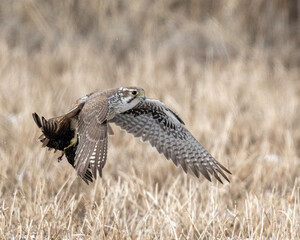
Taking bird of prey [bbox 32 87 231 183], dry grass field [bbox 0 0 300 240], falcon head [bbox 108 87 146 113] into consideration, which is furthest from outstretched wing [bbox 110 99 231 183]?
falcon head [bbox 108 87 146 113]

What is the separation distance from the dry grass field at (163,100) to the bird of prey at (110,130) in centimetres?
28

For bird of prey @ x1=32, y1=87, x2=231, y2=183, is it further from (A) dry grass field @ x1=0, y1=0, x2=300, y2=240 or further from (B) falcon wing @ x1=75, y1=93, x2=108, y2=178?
(A) dry grass field @ x1=0, y1=0, x2=300, y2=240

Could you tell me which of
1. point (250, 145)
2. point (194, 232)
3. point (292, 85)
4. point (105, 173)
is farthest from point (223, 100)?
point (194, 232)

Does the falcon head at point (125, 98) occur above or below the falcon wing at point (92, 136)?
above

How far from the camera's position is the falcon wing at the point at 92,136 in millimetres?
3598

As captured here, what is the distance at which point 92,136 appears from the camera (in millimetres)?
3705

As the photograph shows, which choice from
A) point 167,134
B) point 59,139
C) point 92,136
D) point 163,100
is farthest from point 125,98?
point 163,100

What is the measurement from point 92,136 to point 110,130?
0.63m

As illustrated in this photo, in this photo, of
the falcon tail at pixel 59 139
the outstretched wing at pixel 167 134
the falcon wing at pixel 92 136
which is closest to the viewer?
the falcon wing at pixel 92 136

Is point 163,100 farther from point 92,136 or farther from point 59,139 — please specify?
point 92,136

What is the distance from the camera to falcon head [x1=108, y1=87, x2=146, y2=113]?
3.96 m

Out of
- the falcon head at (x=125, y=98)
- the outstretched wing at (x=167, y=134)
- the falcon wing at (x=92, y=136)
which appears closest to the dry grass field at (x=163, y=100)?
the outstretched wing at (x=167, y=134)

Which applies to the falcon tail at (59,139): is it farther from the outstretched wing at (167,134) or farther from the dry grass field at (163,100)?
the outstretched wing at (167,134)

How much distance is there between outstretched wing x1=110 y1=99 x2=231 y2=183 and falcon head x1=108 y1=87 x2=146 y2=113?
1.48ft
